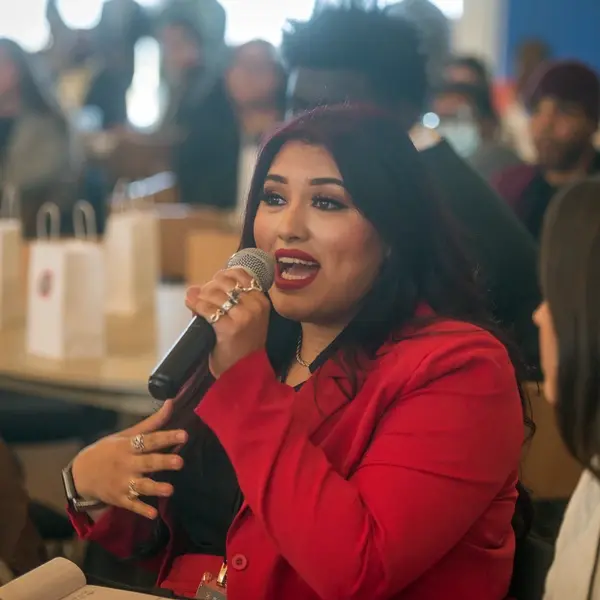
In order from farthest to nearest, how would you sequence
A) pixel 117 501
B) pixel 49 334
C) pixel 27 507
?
pixel 49 334
pixel 27 507
pixel 117 501

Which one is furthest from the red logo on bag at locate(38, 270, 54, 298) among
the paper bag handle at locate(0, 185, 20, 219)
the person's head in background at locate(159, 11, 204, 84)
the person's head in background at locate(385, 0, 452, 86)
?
the person's head in background at locate(159, 11, 204, 84)

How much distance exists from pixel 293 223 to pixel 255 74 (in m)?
0.36

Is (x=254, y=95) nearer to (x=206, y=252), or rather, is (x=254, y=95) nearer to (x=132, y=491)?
(x=206, y=252)

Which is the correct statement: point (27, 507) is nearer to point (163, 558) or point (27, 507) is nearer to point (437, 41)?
point (163, 558)

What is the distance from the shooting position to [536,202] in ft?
3.13

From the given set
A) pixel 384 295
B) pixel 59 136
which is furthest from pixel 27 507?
pixel 59 136

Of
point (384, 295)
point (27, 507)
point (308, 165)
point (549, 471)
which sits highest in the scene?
point (308, 165)

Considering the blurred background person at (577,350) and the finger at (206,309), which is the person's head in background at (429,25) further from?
the finger at (206,309)

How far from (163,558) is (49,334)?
2.19 ft

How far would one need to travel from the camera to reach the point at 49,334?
4.63 feet

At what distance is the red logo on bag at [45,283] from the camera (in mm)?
1385

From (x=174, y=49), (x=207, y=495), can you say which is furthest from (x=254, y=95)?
(x=174, y=49)

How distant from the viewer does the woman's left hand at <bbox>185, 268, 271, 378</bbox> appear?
0.68 meters

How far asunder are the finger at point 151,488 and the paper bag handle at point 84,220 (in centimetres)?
98
